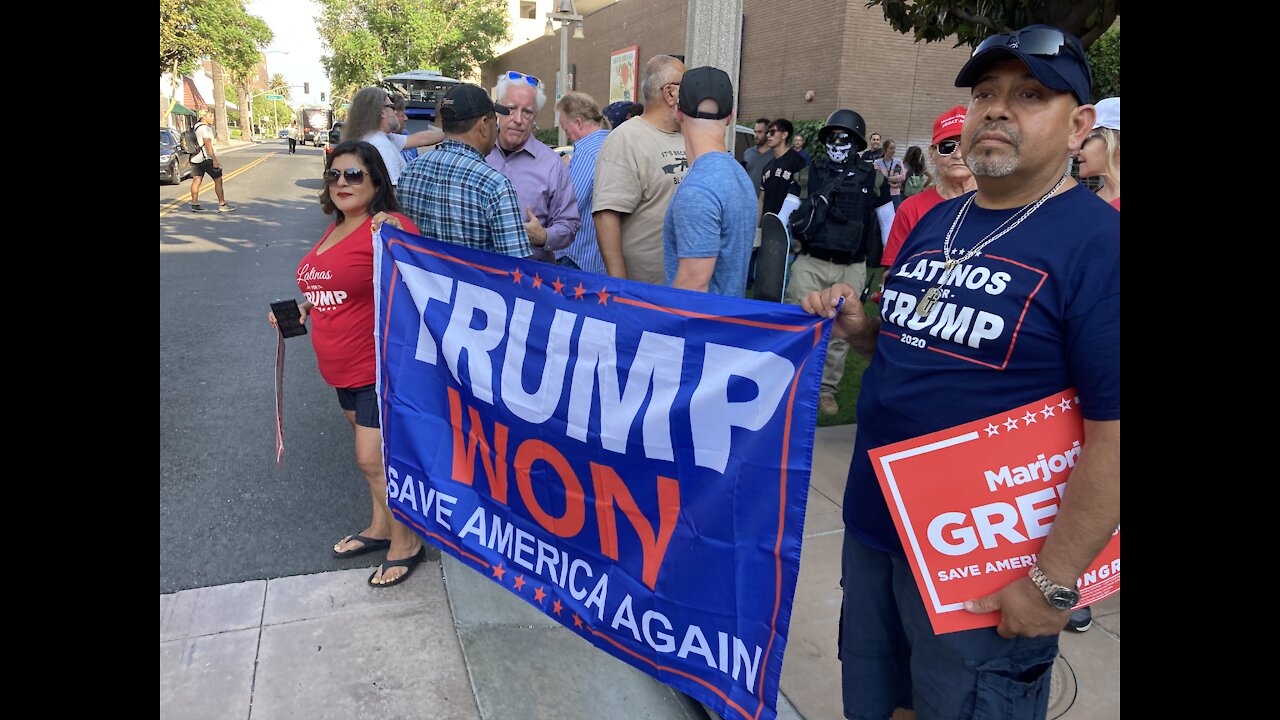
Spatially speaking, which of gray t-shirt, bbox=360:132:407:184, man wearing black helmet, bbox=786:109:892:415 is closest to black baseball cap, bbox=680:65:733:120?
man wearing black helmet, bbox=786:109:892:415

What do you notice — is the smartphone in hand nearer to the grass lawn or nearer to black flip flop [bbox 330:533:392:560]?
black flip flop [bbox 330:533:392:560]

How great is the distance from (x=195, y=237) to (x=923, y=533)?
13.6 m

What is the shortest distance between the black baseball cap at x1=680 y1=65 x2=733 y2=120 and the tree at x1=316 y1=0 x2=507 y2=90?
46.7 meters

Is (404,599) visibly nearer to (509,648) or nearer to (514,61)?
(509,648)

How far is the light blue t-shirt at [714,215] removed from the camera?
2.72 metres

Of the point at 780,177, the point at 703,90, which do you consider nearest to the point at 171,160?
the point at 780,177

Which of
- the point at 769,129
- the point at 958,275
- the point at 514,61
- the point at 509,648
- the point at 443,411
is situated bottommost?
the point at 509,648

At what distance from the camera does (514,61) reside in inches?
1886

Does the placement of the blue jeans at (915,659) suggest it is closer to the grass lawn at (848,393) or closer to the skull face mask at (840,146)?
the grass lawn at (848,393)

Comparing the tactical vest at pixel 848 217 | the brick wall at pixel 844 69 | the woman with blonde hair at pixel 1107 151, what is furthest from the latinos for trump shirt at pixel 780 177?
the brick wall at pixel 844 69

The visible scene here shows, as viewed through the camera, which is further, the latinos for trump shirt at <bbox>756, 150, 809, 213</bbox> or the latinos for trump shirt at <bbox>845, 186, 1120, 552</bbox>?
the latinos for trump shirt at <bbox>756, 150, 809, 213</bbox>

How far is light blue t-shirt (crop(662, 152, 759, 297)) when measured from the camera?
2.72m

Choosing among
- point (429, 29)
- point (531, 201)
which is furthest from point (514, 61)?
point (531, 201)
